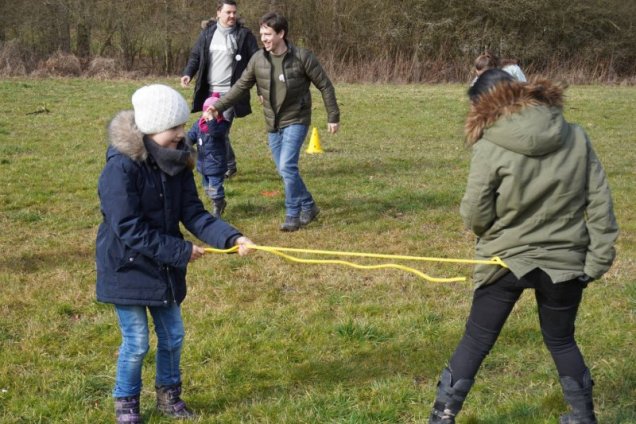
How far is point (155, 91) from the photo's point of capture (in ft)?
11.1

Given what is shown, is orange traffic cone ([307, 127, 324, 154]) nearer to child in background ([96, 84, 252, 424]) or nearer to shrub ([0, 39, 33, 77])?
child in background ([96, 84, 252, 424])

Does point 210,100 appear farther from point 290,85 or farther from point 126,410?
point 126,410

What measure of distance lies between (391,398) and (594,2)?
30592 millimetres

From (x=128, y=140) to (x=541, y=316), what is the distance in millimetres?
2035

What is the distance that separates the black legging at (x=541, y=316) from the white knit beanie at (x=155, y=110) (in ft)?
5.29

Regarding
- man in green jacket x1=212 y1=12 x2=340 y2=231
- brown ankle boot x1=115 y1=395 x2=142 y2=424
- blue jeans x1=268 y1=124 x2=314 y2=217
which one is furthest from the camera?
blue jeans x1=268 y1=124 x2=314 y2=217

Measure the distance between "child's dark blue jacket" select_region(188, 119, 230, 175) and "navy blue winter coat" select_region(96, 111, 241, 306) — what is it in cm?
393

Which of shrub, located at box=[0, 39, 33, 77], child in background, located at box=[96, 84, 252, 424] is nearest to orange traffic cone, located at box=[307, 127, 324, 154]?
child in background, located at box=[96, 84, 252, 424]

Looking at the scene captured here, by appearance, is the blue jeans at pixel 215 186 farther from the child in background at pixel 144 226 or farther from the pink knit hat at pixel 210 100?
the child in background at pixel 144 226

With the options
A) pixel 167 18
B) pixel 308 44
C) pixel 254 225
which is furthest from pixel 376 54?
pixel 254 225

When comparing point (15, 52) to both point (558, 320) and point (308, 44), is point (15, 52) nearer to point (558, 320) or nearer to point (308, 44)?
point (308, 44)

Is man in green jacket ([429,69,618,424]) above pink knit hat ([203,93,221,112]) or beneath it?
above

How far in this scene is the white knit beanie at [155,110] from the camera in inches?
132

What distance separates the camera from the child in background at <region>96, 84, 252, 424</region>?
10.8 ft
